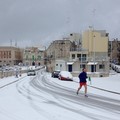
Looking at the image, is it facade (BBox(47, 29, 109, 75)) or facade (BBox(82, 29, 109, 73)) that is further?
facade (BBox(82, 29, 109, 73))

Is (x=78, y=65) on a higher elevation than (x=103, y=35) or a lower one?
lower

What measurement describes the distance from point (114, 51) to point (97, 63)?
9072 centimetres

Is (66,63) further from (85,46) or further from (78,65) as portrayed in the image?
(85,46)

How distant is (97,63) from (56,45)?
42920 millimetres

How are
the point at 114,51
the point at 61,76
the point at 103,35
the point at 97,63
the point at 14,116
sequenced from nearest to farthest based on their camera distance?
the point at 14,116, the point at 61,76, the point at 97,63, the point at 103,35, the point at 114,51

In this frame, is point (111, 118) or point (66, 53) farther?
point (66, 53)

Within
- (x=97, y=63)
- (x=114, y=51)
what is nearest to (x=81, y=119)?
(x=97, y=63)

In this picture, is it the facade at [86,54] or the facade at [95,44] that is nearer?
the facade at [86,54]

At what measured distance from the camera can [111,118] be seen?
1288 centimetres

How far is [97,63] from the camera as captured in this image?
105 meters

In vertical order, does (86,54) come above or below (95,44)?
below

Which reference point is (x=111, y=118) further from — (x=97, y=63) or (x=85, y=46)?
(x=85, y=46)

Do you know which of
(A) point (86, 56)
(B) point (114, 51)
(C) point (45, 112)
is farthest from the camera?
(B) point (114, 51)

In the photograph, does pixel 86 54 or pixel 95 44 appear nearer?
pixel 86 54
